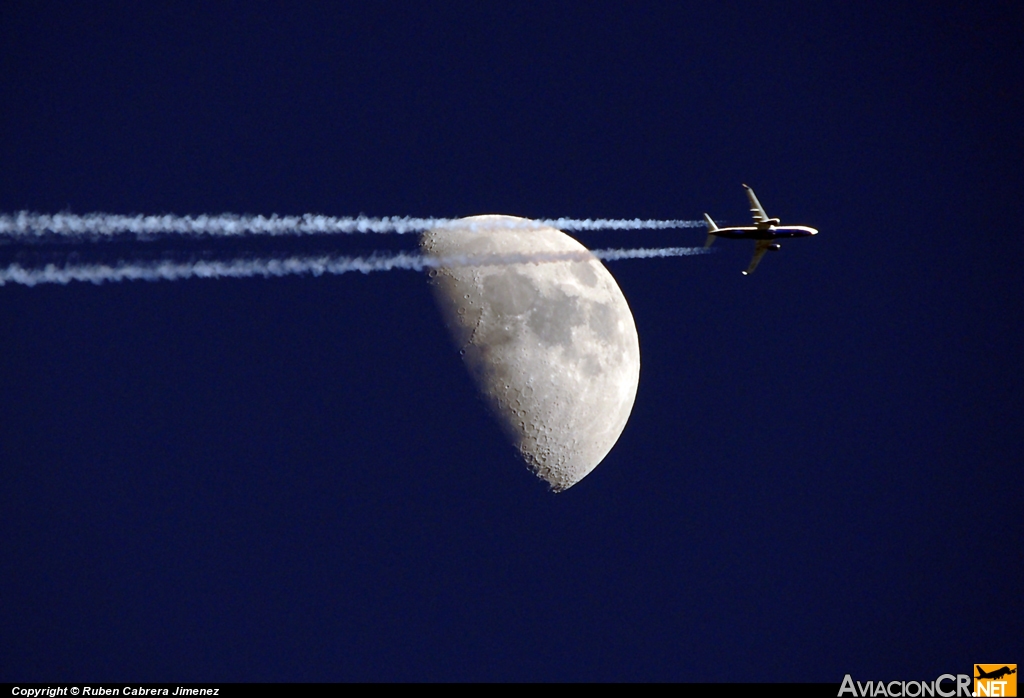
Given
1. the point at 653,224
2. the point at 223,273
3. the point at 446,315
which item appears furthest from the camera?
the point at 653,224

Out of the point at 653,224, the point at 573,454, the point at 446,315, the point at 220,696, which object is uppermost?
the point at 653,224

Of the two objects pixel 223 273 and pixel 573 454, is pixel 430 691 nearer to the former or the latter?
pixel 573 454

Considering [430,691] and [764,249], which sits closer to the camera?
[430,691]

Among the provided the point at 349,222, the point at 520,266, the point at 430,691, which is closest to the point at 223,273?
the point at 349,222

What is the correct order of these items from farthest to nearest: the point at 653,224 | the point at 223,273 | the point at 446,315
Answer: the point at 653,224 < the point at 446,315 < the point at 223,273
